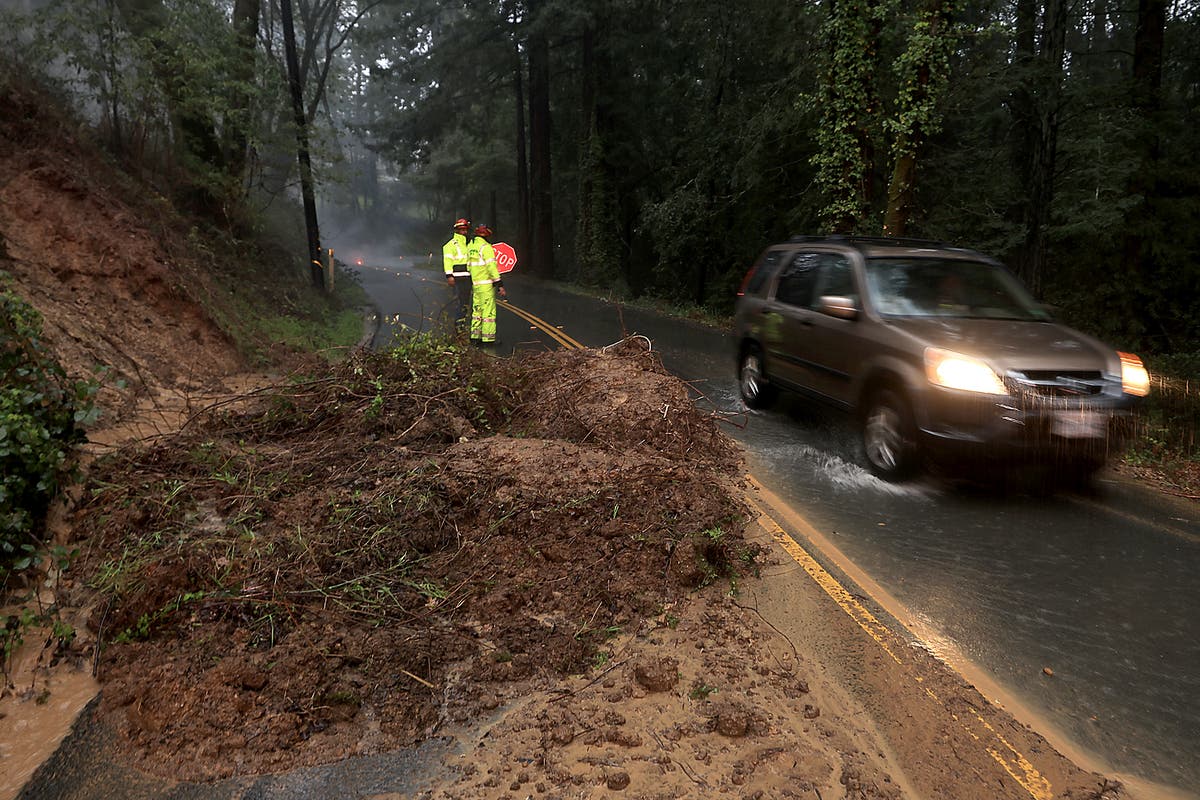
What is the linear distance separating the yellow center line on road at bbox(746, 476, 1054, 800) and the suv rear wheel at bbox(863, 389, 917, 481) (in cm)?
105

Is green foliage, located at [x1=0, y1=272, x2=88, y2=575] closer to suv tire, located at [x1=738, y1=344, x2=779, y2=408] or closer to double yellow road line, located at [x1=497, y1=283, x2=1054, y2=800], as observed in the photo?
double yellow road line, located at [x1=497, y1=283, x2=1054, y2=800]


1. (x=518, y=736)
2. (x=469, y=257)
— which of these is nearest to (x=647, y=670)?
(x=518, y=736)

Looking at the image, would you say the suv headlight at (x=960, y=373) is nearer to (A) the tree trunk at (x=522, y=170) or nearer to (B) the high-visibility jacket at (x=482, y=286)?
(B) the high-visibility jacket at (x=482, y=286)

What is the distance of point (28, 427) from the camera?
426 cm

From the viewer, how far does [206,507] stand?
16.3 feet

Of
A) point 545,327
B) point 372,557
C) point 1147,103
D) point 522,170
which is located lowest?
point 372,557

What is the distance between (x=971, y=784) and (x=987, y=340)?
3.69 meters

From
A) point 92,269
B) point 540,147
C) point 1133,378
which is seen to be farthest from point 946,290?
point 540,147

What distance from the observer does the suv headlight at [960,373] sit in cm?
513

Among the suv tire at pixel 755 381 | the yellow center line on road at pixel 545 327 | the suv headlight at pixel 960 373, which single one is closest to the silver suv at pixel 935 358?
the suv headlight at pixel 960 373

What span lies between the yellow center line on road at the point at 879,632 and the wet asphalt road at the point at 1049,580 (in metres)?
0.24

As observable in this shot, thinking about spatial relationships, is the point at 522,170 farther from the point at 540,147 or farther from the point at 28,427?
the point at 28,427

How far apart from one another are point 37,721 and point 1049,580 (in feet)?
17.0

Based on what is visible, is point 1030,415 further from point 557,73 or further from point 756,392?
point 557,73
